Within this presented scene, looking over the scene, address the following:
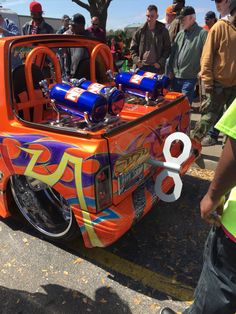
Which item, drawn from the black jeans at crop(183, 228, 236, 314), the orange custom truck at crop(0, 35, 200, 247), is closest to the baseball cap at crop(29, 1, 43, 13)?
the orange custom truck at crop(0, 35, 200, 247)

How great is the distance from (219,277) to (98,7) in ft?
57.5

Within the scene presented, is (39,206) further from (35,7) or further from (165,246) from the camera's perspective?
(35,7)

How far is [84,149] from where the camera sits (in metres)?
2.10

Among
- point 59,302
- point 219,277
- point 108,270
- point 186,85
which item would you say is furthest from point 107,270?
point 186,85

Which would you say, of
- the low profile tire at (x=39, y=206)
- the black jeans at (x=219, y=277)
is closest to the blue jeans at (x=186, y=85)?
the low profile tire at (x=39, y=206)

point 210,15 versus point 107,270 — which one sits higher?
point 210,15

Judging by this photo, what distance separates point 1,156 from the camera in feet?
8.61

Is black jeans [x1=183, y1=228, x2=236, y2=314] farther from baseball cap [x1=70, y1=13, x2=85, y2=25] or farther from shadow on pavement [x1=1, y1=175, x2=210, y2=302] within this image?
baseball cap [x1=70, y1=13, x2=85, y2=25]

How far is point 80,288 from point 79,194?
736 mm

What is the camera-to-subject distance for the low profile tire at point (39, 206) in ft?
9.13

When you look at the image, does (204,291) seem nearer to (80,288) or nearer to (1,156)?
(80,288)

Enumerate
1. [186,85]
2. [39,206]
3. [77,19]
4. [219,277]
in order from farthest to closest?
[77,19]
[186,85]
[39,206]
[219,277]

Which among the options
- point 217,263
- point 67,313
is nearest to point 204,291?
point 217,263

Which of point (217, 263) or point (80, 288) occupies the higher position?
point (217, 263)
